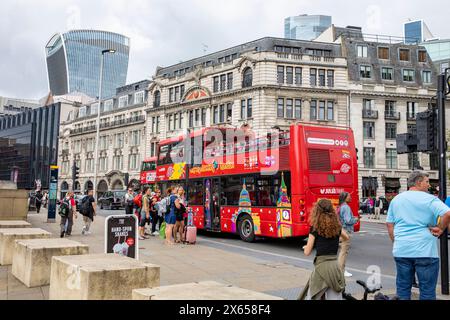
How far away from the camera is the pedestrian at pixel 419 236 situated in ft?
15.9

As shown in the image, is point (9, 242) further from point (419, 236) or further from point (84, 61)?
point (84, 61)

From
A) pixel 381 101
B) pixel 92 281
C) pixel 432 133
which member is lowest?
pixel 92 281

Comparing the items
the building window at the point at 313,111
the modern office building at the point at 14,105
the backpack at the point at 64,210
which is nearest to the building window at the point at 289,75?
the building window at the point at 313,111

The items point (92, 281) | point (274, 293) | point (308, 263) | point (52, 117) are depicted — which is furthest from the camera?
point (52, 117)

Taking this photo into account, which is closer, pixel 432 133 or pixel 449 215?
pixel 449 215

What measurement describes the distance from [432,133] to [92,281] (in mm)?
6045

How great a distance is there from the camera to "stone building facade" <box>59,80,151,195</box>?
64062 millimetres

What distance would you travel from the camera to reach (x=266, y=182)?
14.2 metres

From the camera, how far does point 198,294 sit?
4203 millimetres

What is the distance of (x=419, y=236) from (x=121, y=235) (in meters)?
5.56

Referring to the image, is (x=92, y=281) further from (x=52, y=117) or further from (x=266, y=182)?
(x=52, y=117)

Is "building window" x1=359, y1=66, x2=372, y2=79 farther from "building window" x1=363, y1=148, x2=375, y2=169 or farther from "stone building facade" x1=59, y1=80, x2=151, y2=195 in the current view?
"stone building facade" x1=59, y1=80, x2=151, y2=195

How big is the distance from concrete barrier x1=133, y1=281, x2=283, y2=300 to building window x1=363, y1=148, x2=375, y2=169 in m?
44.9
